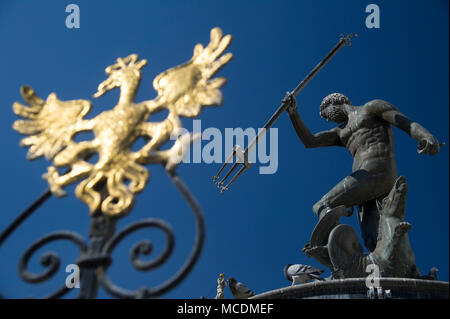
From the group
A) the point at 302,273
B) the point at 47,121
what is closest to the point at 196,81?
the point at 47,121

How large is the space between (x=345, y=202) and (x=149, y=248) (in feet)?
14.3

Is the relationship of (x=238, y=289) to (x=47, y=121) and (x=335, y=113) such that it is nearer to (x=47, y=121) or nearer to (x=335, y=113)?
(x=335, y=113)

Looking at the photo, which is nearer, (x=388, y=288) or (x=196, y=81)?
(x=196, y=81)

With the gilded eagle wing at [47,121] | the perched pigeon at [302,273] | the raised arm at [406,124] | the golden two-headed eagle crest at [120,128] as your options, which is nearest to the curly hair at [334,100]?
the raised arm at [406,124]

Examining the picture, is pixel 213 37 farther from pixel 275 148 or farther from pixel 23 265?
pixel 23 265

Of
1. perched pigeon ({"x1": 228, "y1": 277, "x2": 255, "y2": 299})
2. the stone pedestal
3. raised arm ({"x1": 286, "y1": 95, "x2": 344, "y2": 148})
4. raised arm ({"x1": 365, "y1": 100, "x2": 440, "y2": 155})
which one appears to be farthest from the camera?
raised arm ({"x1": 286, "y1": 95, "x2": 344, "y2": 148})

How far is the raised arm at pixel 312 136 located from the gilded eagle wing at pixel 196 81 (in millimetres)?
3649

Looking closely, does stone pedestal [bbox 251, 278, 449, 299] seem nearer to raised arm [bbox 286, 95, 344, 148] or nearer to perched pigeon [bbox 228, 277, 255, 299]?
perched pigeon [bbox 228, 277, 255, 299]

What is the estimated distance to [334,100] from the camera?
7961 millimetres

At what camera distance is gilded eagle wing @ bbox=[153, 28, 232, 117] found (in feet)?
12.3

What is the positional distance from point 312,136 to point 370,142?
0.90 meters

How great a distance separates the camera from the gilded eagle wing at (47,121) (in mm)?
4094

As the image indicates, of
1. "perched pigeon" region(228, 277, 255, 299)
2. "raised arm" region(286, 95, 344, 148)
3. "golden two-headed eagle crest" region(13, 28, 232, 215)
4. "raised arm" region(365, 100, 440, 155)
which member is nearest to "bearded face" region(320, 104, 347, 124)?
"raised arm" region(286, 95, 344, 148)

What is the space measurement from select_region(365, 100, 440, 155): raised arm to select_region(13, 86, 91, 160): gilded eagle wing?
4.10m
